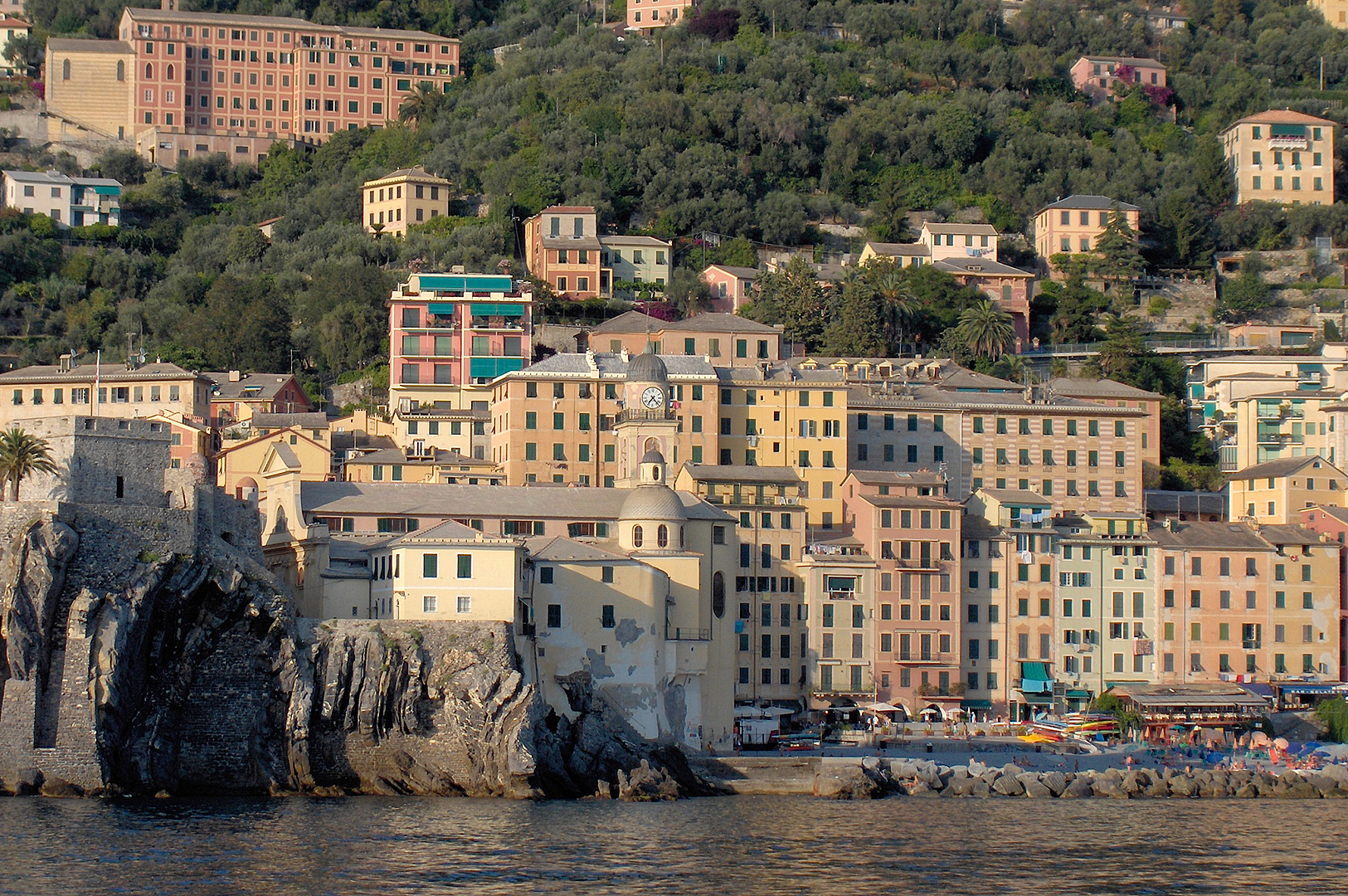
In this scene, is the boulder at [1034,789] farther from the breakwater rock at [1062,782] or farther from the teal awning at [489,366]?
the teal awning at [489,366]

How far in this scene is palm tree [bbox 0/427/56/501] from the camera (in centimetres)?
6919

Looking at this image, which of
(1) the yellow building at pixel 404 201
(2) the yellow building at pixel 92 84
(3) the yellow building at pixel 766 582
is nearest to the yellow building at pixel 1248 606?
(3) the yellow building at pixel 766 582

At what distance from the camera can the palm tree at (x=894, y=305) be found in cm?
11794

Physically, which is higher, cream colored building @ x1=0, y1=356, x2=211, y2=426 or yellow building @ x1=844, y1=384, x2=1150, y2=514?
cream colored building @ x1=0, y1=356, x2=211, y2=426

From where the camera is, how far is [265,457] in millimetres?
92000

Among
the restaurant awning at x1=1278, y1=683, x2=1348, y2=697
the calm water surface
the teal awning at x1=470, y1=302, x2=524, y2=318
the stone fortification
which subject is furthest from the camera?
the teal awning at x1=470, y1=302, x2=524, y2=318

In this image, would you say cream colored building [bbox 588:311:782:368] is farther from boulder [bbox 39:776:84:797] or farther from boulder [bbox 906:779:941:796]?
boulder [bbox 39:776:84:797]

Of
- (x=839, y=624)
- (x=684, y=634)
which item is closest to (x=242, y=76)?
(x=839, y=624)

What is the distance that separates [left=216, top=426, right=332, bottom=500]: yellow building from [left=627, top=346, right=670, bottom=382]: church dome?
13.9 metres

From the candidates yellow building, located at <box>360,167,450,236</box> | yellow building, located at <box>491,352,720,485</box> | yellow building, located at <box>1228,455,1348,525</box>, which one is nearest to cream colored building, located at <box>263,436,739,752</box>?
yellow building, located at <box>491,352,720,485</box>

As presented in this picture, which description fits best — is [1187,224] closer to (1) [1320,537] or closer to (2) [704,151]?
(2) [704,151]

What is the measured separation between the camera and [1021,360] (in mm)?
118750

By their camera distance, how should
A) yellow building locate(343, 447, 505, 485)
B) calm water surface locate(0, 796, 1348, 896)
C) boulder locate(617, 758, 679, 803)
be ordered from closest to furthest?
calm water surface locate(0, 796, 1348, 896), boulder locate(617, 758, 679, 803), yellow building locate(343, 447, 505, 485)

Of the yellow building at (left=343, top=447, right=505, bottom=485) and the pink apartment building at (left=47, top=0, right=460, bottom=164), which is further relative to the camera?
the pink apartment building at (left=47, top=0, right=460, bottom=164)
